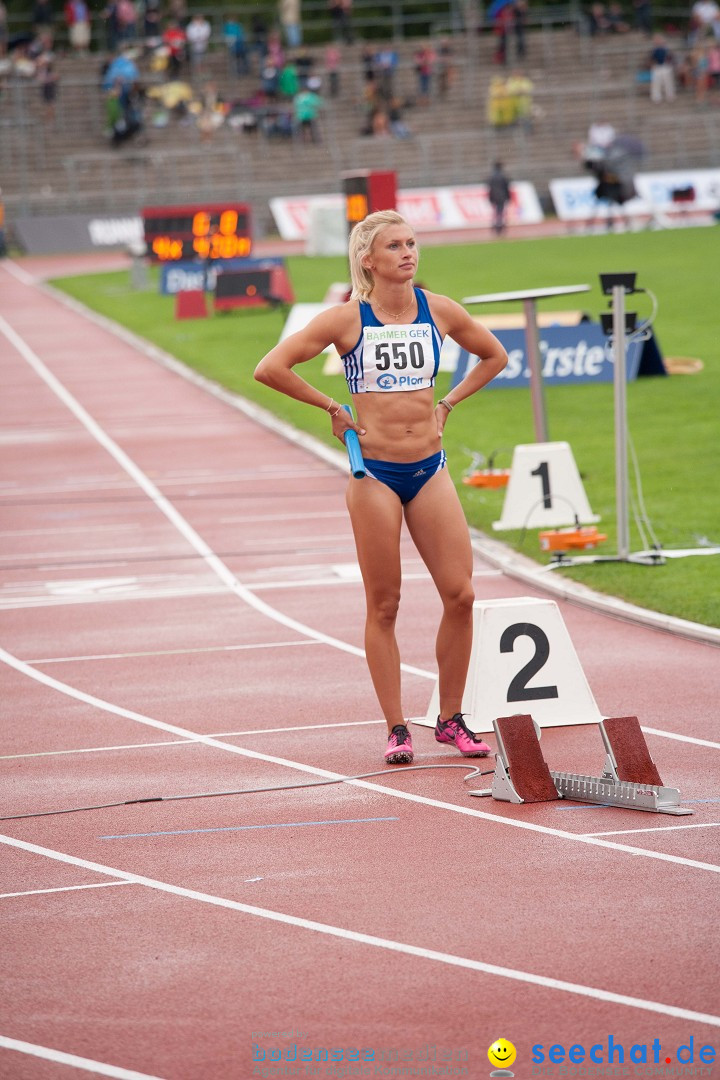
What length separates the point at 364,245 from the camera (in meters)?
7.27

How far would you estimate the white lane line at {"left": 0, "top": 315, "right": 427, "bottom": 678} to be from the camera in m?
10.5

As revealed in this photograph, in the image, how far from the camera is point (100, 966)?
534 centimetres

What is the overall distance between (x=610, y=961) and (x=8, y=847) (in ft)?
8.44

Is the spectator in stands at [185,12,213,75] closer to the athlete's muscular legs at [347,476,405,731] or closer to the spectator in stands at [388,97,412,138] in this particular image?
the spectator in stands at [388,97,412,138]

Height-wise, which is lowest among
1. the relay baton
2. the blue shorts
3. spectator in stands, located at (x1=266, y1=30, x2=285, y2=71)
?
the blue shorts

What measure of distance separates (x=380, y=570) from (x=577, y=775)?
1264 mm

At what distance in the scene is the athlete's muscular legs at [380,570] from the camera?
737cm

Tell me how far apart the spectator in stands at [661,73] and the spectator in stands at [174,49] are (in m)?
15.8

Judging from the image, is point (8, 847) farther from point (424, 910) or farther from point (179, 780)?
point (424, 910)

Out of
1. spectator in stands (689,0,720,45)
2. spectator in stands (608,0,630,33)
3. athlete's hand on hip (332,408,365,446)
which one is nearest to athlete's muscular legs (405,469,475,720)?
athlete's hand on hip (332,408,365,446)

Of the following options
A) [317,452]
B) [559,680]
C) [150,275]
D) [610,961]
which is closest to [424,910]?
[610,961]

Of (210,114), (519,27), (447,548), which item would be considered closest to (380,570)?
(447,548)

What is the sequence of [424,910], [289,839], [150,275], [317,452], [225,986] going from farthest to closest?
1. [150,275]
2. [317,452]
3. [289,839]
4. [424,910]
5. [225,986]

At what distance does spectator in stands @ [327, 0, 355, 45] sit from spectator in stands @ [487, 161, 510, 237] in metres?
14.4
